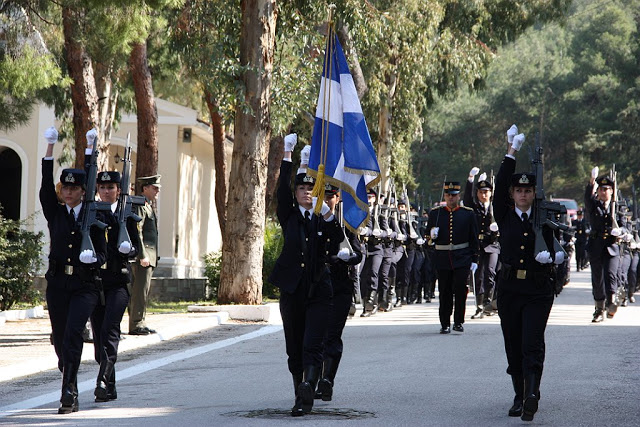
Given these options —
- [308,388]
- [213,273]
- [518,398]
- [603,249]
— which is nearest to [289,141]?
[308,388]

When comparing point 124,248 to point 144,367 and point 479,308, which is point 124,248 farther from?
point 479,308

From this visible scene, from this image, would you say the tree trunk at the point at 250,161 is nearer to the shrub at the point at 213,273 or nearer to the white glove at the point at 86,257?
→ the shrub at the point at 213,273

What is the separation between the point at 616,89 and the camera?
62.2 m

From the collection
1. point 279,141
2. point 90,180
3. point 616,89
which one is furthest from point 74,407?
point 616,89

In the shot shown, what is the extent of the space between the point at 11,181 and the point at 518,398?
91.0 ft

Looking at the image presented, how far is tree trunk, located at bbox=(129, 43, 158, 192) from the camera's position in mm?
24750

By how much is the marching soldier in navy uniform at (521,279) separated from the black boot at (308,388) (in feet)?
4.81

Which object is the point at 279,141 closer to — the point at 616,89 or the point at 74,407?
the point at 74,407

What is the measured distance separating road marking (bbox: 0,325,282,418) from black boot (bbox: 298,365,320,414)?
2218 mm

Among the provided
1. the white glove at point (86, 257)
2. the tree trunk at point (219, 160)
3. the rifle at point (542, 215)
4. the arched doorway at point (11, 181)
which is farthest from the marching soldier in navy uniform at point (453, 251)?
the arched doorway at point (11, 181)

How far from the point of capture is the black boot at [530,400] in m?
8.53

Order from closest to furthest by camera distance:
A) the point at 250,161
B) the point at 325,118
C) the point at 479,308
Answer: the point at 325,118 → the point at 479,308 → the point at 250,161

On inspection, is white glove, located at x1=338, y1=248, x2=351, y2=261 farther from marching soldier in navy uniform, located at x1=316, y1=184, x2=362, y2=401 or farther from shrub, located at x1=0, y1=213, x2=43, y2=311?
shrub, located at x1=0, y1=213, x2=43, y2=311

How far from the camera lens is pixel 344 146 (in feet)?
34.2
